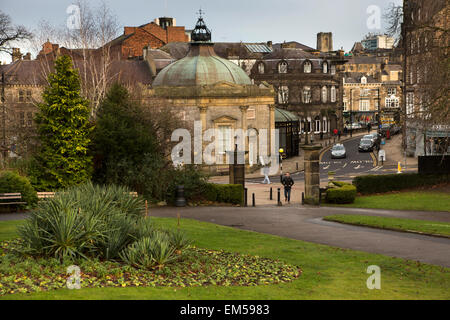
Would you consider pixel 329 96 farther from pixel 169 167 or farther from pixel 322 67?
pixel 169 167

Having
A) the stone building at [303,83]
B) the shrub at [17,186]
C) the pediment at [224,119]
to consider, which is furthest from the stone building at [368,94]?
the shrub at [17,186]

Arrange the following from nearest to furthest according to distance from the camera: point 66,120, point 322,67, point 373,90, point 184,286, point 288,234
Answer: point 184,286 < point 288,234 < point 66,120 < point 322,67 < point 373,90

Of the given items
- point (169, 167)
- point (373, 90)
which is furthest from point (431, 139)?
point (373, 90)

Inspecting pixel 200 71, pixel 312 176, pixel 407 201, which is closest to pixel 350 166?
pixel 200 71

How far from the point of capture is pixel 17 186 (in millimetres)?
28688

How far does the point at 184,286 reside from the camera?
13.6 metres

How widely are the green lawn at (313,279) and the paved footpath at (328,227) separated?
52.5 inches

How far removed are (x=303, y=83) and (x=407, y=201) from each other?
52463 mm

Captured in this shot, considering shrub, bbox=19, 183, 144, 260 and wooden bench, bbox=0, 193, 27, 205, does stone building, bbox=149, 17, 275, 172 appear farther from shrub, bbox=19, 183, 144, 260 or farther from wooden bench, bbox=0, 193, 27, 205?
shrub, bbox=19, 183, 144, 260

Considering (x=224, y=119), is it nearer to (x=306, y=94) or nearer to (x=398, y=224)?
(x=398, y=224)

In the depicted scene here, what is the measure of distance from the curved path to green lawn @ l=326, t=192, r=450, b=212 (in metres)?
1.91

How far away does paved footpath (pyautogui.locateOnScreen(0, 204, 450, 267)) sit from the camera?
1944 cm
